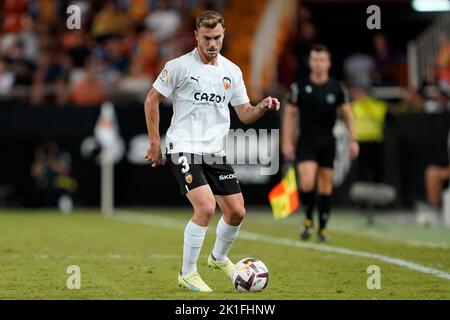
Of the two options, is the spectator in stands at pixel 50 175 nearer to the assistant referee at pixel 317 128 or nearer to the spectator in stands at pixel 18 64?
the spectator in stands at pixel 18 64

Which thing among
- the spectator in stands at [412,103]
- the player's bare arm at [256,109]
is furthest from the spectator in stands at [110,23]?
the player's bare arm at [256,109]

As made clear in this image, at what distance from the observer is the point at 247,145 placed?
756 inches

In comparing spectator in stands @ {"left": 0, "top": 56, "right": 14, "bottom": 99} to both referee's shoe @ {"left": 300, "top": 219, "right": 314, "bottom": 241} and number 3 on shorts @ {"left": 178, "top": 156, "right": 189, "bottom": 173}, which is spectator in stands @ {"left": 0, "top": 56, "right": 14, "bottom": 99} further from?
number 3 on shorts @ {"left": 178, "top": 156, "right": 189, "bottom": 173}

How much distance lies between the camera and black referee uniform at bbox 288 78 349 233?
13539 mm

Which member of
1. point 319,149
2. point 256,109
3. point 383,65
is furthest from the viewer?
point 383,65

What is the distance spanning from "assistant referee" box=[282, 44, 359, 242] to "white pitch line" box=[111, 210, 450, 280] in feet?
1.64

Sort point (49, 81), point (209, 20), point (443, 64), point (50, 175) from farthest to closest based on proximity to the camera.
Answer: point (49, 81) → point (443, 64) → point (50, 175) → point (209, 20)

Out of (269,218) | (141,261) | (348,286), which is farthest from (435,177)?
(348,286)

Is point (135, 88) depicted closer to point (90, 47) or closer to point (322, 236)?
point (90, 47)

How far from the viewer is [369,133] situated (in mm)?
19234

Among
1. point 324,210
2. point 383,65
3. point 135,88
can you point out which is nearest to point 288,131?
point 324,210

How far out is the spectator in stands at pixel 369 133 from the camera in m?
19.1

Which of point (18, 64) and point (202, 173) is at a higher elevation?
point (18, 64)

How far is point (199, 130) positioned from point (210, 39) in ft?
2.39
